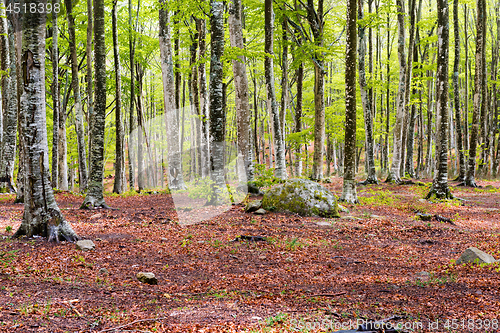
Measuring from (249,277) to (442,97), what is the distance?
10.6 metres

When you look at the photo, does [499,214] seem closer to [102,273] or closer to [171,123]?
[102,273]

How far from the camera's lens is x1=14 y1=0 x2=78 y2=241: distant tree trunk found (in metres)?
5.73

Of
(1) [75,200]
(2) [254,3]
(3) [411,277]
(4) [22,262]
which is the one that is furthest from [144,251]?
(2) [254,3]

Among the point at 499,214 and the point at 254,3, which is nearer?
the point at 499,214

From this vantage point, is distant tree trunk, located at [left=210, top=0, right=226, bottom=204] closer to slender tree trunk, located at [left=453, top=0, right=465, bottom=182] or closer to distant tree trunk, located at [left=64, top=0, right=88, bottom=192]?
distant tree trunk, located at [left=64, top=0, right=88, bottom=192]

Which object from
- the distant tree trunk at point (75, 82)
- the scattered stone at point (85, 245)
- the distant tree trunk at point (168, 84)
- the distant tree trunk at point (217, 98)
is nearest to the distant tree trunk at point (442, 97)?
the distant tree trunk at point (217, 98)

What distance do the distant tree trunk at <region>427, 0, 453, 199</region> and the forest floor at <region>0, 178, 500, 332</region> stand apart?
350cm

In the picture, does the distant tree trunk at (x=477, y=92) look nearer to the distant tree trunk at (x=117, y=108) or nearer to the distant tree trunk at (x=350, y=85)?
the distant tree trunk at (x=350, y=85)

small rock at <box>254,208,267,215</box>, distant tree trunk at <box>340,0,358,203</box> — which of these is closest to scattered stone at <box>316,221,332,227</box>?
small rock at <box>254,208,267,215</box>

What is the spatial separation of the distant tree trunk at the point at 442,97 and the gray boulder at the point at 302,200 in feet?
17.0

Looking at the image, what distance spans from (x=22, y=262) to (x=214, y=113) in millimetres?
6400

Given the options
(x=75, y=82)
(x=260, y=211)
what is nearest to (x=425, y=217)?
(x=260, y=211)

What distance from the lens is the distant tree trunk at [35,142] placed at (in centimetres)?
573

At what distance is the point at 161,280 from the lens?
476 cm
